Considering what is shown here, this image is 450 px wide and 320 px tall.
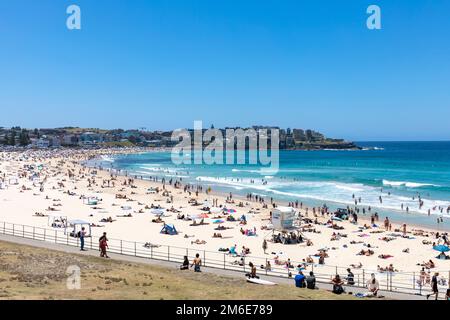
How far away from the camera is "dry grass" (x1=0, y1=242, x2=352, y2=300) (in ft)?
34.7

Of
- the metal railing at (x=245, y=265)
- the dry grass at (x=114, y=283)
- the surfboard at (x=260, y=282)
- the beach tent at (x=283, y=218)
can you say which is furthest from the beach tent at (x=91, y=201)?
the surfboard at (x=260, y=282)

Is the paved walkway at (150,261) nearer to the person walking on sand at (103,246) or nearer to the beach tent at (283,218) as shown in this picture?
the person walking on sand at (103,246)

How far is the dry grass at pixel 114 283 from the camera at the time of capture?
1057cm

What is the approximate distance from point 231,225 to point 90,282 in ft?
58.4

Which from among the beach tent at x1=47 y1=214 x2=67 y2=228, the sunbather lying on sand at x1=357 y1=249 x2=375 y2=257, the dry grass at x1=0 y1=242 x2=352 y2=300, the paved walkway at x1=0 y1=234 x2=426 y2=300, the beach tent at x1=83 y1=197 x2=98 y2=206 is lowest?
the sunbather lying on sand at x1=357 y1=249 x2=375 y2=257

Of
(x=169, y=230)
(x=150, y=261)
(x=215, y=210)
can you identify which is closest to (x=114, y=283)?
(x=150, y=261)

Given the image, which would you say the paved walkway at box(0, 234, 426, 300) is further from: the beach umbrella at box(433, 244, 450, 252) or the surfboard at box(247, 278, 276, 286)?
the beach umbrella at box(433, 244, 450, 252)

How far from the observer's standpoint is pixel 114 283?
11.8 metres

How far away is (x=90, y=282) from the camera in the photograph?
1182cm

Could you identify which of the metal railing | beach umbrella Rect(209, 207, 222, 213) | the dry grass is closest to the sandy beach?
beach umbrella Rect(209, 207, 222, 213)

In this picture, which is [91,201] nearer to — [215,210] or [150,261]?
[215,210]
